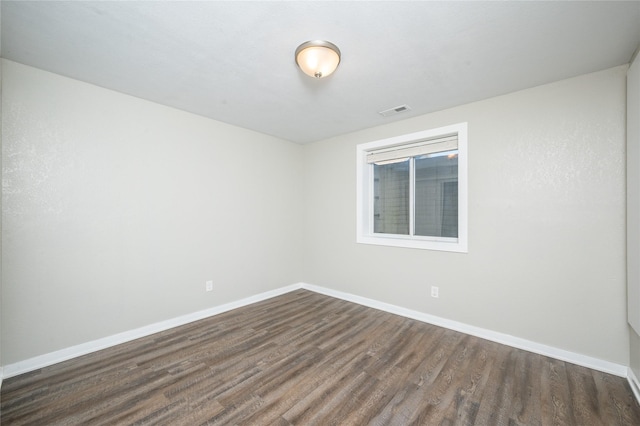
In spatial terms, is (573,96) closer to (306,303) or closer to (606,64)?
(606,64)

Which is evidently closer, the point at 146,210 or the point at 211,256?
the point at 146,210

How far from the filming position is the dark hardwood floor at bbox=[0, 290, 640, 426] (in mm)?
1709

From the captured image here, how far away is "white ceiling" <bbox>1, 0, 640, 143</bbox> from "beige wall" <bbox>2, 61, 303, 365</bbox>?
13.3 inches

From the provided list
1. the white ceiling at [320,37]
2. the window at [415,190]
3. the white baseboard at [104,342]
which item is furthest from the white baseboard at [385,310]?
the white ceiling at [320,37]

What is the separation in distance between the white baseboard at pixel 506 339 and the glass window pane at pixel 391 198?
1.03m

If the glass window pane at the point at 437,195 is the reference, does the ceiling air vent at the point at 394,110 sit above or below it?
above

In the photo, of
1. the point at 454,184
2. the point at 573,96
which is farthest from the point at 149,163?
the point at 573,96

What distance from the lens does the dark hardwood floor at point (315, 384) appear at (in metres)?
1.71

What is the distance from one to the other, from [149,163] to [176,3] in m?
1.80

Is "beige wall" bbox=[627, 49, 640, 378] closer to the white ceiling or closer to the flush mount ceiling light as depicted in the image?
the white ceiling

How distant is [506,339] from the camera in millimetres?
2637

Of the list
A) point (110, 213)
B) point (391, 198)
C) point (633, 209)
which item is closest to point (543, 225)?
point (633, 209)

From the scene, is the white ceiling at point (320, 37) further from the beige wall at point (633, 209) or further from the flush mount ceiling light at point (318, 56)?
the beige wall at point (633, 209)

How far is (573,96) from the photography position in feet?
7.73
